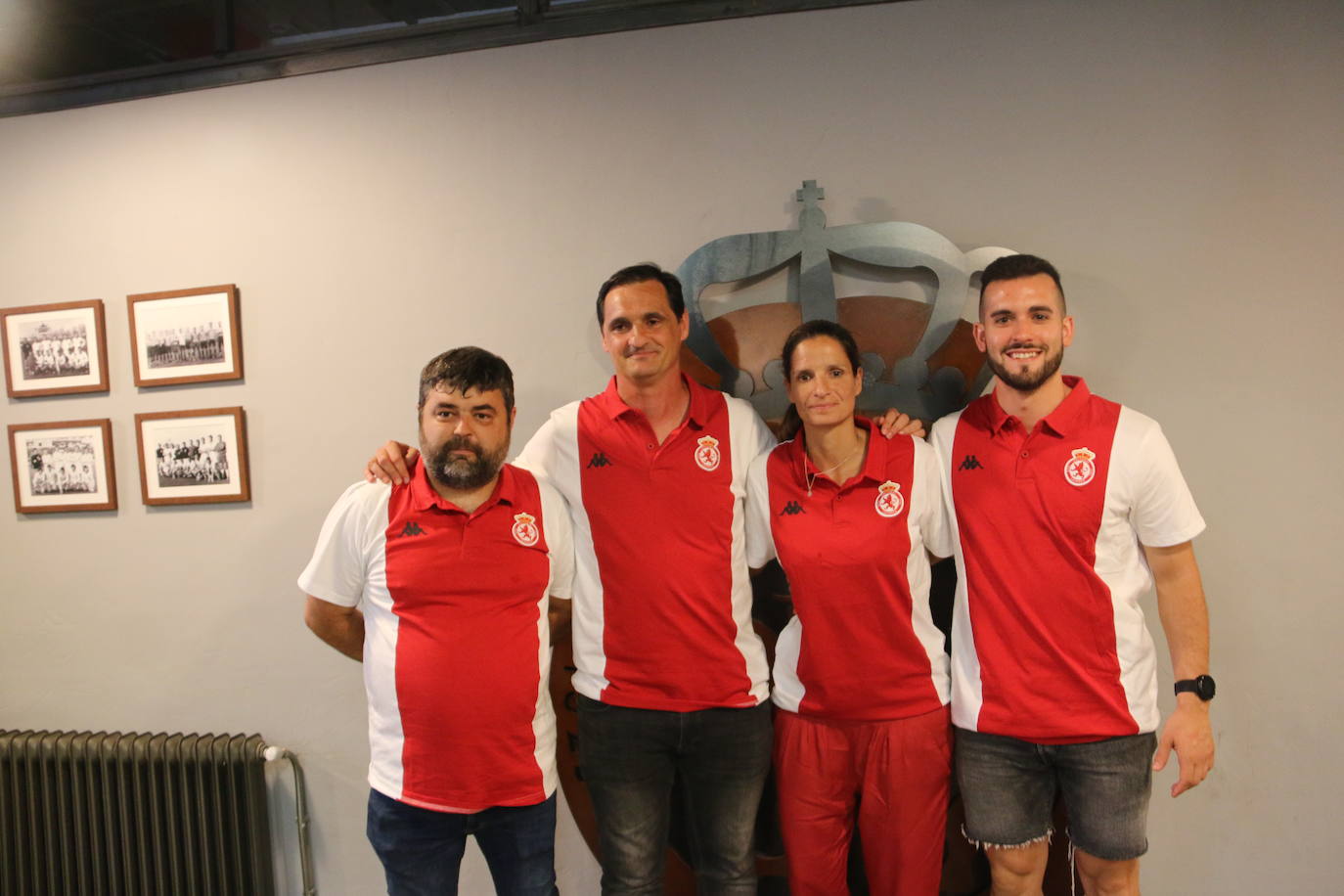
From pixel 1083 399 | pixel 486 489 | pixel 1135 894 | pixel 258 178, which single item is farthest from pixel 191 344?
pixel 1135 894

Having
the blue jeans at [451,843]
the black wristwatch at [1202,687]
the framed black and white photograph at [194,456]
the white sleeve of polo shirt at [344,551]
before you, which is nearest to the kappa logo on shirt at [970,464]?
the black wristwatch at [1202,687]

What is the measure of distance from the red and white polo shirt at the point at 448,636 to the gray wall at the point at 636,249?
69 centimetres

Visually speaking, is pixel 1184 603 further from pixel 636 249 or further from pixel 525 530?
pixel 636 249

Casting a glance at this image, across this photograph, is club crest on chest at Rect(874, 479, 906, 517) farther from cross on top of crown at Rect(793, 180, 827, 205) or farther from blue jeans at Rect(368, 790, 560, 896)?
blue jeans at Rect(368, 790, 560, 896)

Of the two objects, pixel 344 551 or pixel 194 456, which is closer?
pixel 344 551

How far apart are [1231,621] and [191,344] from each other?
3204 millimetres

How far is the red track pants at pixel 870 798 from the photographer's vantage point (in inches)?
64.6

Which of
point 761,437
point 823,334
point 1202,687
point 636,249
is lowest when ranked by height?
point 1202,687

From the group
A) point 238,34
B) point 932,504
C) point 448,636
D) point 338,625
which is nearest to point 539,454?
point 448,636

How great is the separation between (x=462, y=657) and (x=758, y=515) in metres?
0.75

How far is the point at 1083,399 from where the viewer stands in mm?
1658

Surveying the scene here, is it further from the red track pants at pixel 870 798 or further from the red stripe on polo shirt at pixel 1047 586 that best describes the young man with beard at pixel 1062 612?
the red track pants at pixel 870 798

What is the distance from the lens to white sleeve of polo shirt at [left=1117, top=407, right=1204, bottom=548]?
5.28 feet

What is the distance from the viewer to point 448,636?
1.57m
